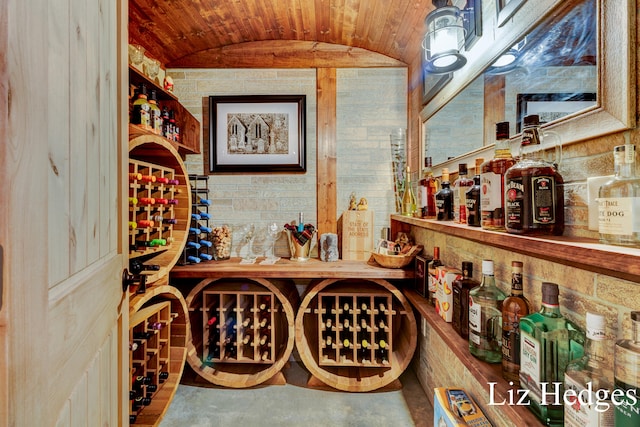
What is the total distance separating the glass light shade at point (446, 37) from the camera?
1547 millimetres

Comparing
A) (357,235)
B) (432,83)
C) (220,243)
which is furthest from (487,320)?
(220,243)

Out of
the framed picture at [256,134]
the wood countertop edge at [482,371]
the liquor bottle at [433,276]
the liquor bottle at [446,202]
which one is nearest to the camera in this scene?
the wood countertop edge at [482,371]

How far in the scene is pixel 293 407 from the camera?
81.2 inches

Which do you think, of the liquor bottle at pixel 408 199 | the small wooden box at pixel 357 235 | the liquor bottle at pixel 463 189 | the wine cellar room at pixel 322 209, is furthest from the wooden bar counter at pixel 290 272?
the liquor bottle at pixel 463 189

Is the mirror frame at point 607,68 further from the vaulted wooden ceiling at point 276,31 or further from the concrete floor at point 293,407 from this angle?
the concrete floor at point 293,407

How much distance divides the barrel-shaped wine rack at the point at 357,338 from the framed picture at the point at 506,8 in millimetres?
1591

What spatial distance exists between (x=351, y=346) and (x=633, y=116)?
77.4 inches

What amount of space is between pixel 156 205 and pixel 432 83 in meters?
1.99

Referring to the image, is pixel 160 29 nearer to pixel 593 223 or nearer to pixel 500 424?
pixel 593 223

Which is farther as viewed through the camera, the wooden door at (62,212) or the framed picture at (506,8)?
the framed picture at (506,8)

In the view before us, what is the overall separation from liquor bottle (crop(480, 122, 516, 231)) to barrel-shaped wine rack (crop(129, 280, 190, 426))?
1.65 m

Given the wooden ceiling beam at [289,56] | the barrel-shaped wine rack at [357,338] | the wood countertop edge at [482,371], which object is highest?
the wooden ceiling beam at [289,56]

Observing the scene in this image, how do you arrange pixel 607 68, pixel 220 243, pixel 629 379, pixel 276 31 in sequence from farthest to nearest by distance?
1. pixel 276 31
2. pixel 220 243
3. pixel 607 68
4. pixel 629 379

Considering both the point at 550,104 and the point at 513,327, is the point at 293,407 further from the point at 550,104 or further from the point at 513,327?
the point at 550,104
